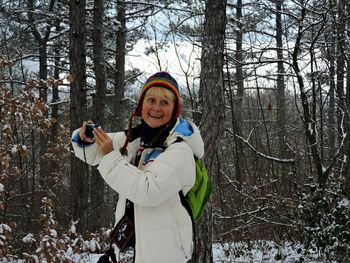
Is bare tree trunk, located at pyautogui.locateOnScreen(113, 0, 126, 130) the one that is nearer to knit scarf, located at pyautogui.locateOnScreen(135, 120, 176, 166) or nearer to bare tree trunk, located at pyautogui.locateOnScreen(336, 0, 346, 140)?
bare tree trunk, located at pyautogui.locateOnScreen(336, 0, 346, 140)

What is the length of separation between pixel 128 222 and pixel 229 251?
5.17 meters

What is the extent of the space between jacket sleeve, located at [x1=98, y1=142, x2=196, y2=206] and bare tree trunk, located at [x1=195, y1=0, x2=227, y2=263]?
2834mm

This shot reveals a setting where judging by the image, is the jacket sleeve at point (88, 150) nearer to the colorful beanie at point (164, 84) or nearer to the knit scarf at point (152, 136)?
the knit scarf at point (152, 136)

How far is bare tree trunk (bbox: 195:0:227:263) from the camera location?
15.7 ft

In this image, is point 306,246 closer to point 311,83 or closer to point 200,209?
point 311,83

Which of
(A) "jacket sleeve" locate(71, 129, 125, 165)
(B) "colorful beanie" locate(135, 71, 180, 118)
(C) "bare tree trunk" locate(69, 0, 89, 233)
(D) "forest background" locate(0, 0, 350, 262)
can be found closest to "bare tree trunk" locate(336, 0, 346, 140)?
(D) "forest background" locate(0, 0, 350, 262)

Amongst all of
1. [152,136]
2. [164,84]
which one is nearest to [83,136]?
[152,136]

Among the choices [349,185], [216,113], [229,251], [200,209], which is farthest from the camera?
[229,251]

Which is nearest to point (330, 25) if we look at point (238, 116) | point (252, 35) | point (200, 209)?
point (252, 35)

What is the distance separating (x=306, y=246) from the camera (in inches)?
249

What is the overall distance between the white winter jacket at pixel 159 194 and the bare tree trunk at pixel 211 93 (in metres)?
2.76

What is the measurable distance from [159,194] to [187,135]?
35cm

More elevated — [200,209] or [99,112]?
[99,112]

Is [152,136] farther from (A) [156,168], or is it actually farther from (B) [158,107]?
(A) [156,168]
